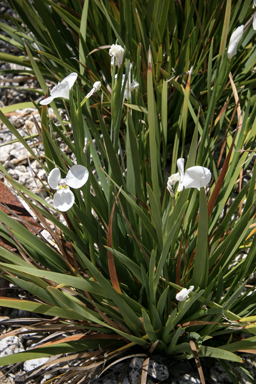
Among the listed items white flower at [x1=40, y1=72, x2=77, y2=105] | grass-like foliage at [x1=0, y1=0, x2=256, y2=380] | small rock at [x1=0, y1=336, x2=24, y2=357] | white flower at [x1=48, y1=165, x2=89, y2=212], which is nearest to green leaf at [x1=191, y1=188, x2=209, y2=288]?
grass-like foliage at [x1=0, y1=0, x2=256, y2=380]

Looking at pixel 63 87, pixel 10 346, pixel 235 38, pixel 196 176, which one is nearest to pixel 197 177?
pixel 196 176

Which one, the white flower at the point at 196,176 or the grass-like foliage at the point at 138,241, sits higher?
the white flower at the point at 196,176

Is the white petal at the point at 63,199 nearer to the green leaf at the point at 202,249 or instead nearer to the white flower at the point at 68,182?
the white flower at the point at 68,182

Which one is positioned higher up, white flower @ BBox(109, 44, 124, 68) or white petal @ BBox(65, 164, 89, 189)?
white flower @ BBox(109, 44, 124, 68)

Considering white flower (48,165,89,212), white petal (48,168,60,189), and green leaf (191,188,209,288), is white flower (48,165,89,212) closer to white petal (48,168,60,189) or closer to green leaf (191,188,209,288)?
white petal (48,168,60,189)

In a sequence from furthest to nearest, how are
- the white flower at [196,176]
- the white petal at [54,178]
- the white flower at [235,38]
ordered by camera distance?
1. the white flower at [235,38]
2. the white petal at [54,178]
3. the white flower at [196,176]

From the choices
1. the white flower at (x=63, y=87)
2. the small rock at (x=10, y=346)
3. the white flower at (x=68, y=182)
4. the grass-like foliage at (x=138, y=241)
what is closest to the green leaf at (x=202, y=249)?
the grass-like foliage at (x=138, y=241)

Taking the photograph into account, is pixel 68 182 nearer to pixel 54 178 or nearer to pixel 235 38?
pixel 54 178

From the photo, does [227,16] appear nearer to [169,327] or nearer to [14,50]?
[169,327]
